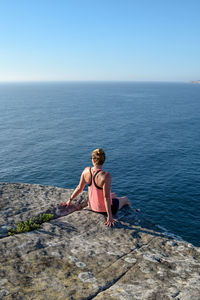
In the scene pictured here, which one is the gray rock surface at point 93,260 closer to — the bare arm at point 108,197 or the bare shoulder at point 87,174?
the bare arm at point 108,197

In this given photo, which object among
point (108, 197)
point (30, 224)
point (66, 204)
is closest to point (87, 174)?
point (108, 197)

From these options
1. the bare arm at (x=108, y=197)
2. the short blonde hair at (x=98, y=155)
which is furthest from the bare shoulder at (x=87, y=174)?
the bare arm at (x=108, y=197)

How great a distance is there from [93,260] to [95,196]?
262cm

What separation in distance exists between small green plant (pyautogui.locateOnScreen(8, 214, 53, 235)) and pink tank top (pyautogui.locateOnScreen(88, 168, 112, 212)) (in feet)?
5.46

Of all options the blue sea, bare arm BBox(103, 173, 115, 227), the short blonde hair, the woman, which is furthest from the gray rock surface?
the blue sea

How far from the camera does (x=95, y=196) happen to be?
8930 millimetres

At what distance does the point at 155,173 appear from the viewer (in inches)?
1446

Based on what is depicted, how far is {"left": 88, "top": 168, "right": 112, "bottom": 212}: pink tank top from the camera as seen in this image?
28.2 ft

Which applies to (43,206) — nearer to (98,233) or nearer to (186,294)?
(98,233)

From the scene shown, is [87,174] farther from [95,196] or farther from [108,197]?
[108,197]

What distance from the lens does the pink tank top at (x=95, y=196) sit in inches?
339

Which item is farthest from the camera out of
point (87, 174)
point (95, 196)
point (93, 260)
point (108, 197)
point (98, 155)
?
point (95, 196)

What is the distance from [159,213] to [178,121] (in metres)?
59.8

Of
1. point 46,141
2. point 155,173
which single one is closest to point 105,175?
point 155,173
